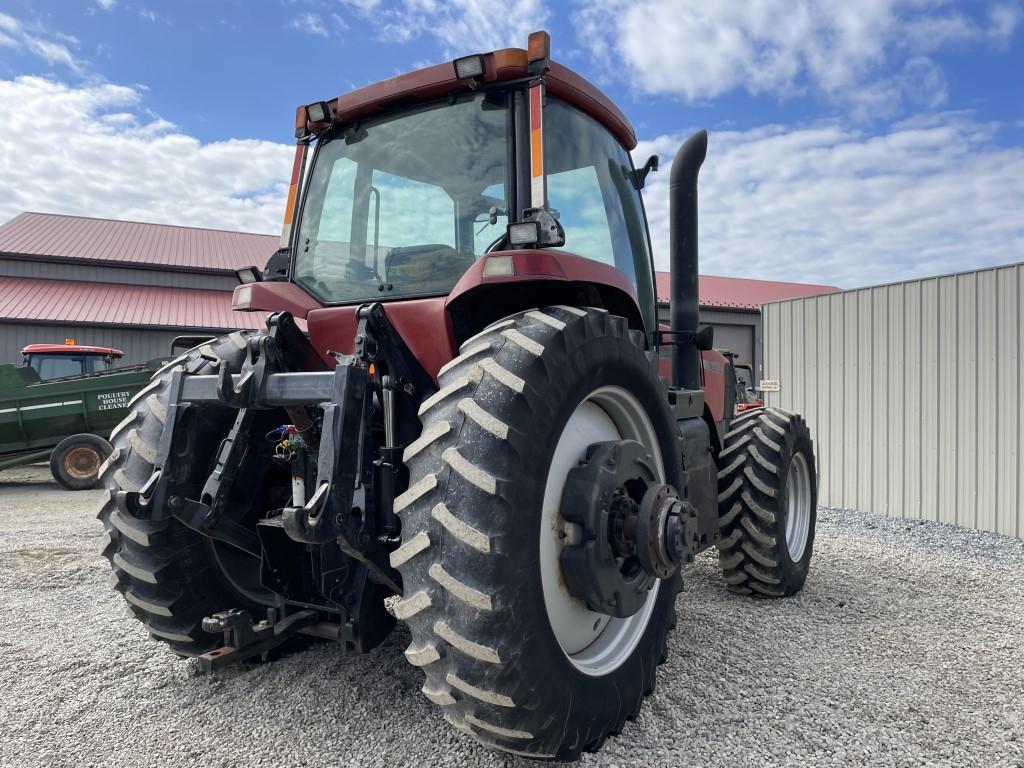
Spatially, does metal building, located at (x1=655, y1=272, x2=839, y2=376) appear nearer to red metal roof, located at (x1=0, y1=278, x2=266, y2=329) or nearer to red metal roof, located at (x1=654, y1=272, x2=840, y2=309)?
red metal roof, located at (x1=654, y1=272, x2=840, y2=309)

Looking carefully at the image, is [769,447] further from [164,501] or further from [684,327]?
[164,501]

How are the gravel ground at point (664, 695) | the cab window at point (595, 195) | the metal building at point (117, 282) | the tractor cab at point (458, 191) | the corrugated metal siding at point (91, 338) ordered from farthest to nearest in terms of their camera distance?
the metal building at point (117, 282)
the corrugated metal siding at point (91, 338)
the cab window at point (595, 195)
the tractor cab at point (458, 191)
the gravel ground at point (664, 695)

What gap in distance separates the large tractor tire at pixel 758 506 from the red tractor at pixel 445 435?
104cm

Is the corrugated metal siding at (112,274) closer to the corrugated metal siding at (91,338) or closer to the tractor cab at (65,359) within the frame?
the corrugated metal siding at (91,338)

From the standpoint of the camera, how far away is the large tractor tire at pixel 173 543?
2727 mm

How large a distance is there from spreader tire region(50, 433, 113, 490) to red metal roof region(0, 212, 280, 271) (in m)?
10.6

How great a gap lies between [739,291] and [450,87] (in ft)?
84.5

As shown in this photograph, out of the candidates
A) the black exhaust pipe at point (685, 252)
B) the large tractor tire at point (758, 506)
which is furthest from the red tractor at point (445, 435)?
the large tractor tire at point (758, 506)

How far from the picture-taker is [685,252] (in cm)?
394

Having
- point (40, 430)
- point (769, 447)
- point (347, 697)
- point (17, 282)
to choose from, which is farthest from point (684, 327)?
point (17, 282)

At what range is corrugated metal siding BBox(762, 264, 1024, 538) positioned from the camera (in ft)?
23.1

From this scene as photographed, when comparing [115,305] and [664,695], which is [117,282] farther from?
[664,695]

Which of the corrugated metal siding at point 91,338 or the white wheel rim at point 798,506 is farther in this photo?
the corrugated metal siding at point 91,338

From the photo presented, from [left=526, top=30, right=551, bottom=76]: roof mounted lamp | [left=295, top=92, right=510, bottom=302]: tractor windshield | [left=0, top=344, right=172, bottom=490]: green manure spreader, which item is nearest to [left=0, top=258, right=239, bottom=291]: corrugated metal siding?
[left=0, top=344, right=172, bottom=490]: green manure spreader
